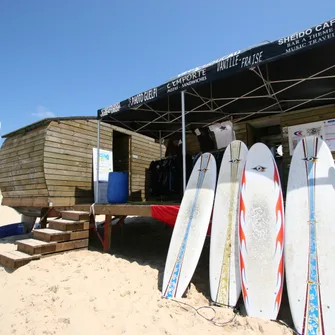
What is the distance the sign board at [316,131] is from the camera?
476 cm

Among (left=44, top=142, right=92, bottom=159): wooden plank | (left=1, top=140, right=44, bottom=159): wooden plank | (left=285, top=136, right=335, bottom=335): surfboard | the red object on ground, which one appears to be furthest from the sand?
(left=1, top=140, right=44, bottom=159): wooden plank

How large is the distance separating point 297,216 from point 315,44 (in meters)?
1.77

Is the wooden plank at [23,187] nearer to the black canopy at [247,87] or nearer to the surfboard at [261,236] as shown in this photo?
the black canopy at [247,87]

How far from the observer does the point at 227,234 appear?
2.88 m

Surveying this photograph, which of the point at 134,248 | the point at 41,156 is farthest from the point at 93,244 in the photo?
the point at 41,156

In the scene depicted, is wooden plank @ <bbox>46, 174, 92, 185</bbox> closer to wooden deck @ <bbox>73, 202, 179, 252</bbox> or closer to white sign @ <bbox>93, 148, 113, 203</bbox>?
white sign @ <bbox>93, 148, 113, 203</bbox>

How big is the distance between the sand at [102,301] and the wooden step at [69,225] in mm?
488

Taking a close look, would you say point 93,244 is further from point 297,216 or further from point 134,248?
point 297,216

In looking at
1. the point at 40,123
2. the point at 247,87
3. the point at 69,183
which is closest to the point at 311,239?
the point at 247,87

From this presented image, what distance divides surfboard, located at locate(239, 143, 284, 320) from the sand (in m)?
0.21

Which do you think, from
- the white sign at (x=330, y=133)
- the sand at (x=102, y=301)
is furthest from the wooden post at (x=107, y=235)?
the white sign at (x=330, y=133)

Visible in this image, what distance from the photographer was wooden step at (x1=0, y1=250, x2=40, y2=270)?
3.52m

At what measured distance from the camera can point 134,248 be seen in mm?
5008

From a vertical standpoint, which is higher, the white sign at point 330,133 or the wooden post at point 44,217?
the white sign at point 330,133
